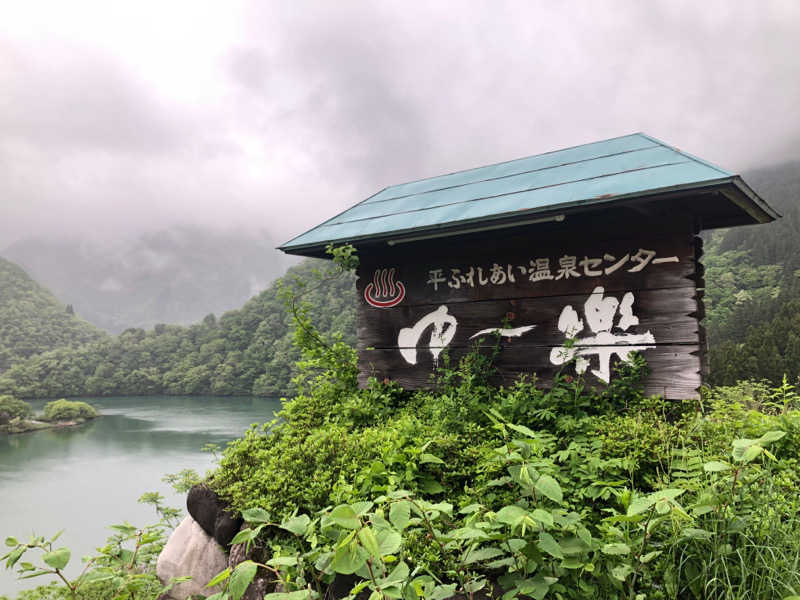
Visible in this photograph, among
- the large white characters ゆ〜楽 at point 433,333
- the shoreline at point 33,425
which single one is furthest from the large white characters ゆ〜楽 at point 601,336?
the shoreline at point 33,425

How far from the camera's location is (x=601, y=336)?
4004 millimetres

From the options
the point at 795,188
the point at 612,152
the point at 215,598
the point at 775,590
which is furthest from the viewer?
the point at 795,188

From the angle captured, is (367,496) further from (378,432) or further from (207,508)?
(207,508)

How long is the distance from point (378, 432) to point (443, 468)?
28.1 inches

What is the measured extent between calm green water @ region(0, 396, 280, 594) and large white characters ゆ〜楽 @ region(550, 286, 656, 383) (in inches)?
443

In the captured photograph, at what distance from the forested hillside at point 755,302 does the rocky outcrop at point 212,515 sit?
41.9 feet

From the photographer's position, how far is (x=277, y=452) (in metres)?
3.80

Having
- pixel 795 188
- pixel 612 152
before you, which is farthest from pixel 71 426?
pixel 795 188

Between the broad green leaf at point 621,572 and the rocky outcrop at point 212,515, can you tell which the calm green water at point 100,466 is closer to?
the rocky outcrop at point 212,515

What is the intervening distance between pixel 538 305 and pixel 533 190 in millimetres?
1013

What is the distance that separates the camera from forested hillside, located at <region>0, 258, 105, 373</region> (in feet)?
203

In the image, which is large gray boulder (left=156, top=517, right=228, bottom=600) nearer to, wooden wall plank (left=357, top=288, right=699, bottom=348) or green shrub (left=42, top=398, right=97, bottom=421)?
wooden wall plank (left=357, top=288, right=699, bottom=348)

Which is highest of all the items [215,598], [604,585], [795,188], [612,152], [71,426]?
[795,188]

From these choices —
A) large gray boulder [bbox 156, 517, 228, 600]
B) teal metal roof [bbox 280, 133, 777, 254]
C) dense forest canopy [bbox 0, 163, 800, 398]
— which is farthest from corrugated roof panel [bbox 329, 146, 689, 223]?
dense forest canopy [bbox 0, 163, 800, 398]
